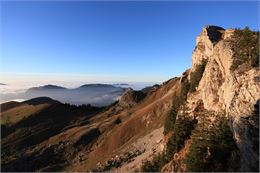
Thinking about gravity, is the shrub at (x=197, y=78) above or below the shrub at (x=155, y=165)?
above

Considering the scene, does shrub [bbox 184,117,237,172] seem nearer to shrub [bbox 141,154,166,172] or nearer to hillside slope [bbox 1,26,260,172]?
hillside slope [bbox 1,26,260,172]

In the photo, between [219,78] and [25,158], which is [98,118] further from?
[219,78]

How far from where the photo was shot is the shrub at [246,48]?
45.8 meters

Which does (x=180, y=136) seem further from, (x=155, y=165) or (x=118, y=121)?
(x=118, y=121)

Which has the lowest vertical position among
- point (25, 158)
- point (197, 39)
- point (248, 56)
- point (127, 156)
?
point (25, 158)

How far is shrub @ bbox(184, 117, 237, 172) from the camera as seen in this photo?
4081cm

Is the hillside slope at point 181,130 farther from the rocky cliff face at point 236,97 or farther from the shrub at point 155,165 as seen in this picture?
the rocky cliff face at point 236,97

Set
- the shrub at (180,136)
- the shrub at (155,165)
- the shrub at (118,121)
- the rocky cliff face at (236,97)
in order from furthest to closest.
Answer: the shrub at (118,121), the shrub at (155,165), the shrub at (180,136), the rocky cliff face at (236,97)

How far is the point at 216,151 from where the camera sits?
41688mm

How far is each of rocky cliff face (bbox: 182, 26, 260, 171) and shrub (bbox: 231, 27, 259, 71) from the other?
1.18 meters

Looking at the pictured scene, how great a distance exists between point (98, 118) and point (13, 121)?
4712cm

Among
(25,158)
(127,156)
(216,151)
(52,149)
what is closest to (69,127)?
(52,149)

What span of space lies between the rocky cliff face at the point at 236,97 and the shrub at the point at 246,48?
1.18 meters

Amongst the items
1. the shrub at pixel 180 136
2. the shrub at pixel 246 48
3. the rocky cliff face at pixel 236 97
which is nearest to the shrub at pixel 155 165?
the shrub at pixel 180 136
